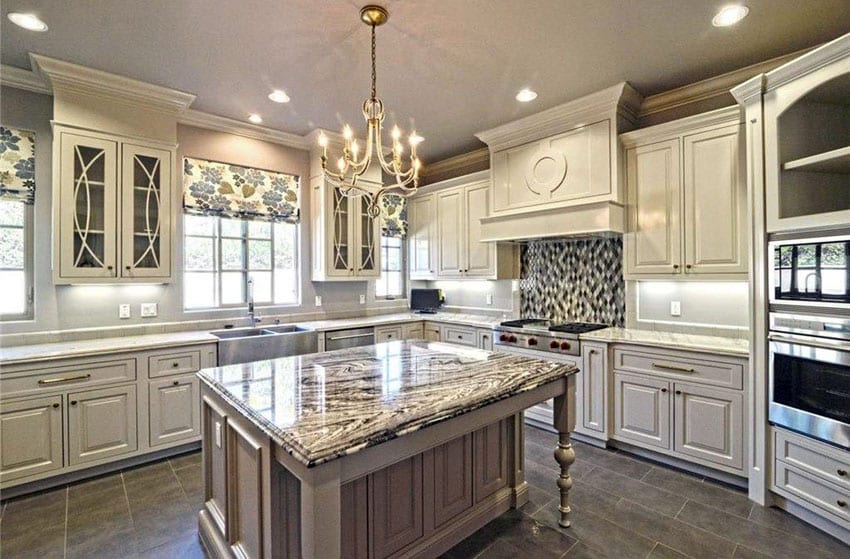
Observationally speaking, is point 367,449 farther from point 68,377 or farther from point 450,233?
point 450,233

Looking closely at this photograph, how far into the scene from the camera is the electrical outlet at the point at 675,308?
3377mm

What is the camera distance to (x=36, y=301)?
306cm

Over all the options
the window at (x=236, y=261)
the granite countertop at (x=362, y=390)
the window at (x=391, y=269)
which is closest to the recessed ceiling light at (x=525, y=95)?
the granite countertop at (x=362, y=390)

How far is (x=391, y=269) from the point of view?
5434mm

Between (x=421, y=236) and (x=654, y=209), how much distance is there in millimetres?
2767

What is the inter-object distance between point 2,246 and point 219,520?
107 inches

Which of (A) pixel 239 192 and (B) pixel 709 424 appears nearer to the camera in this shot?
(B) pixel 709 424

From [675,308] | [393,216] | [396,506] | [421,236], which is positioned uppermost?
[393,216]

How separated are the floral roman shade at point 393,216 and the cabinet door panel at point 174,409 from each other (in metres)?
2.80

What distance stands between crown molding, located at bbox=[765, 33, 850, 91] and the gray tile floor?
8.31 feet

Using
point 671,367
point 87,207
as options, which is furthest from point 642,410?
point 87,207

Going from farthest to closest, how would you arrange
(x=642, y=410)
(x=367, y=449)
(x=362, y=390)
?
(x=642, y=410), (x=362, y=390), (x=367, y=449)

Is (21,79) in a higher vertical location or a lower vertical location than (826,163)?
higher

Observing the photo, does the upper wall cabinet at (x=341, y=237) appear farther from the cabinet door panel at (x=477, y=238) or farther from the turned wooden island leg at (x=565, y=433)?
the turned wooden island leg at (x=565, y=433)
